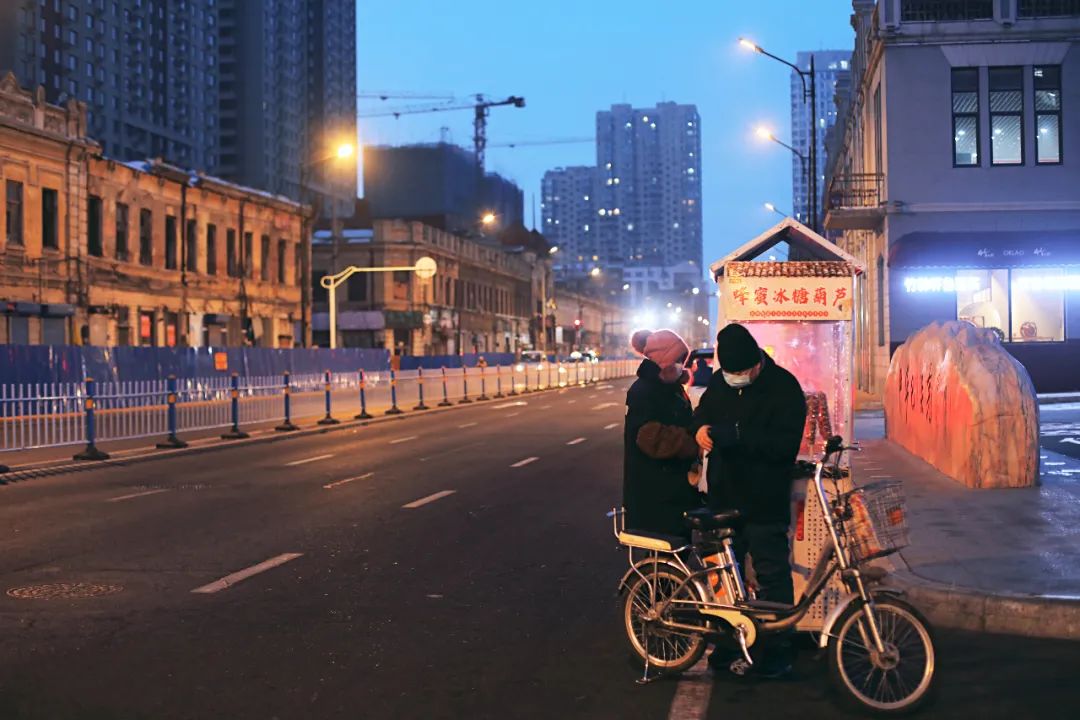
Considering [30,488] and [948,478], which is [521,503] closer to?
[948,478]

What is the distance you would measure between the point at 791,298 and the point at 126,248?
3965 cm

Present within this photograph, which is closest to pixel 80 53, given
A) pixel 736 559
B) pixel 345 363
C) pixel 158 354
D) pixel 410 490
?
pixel 345 363

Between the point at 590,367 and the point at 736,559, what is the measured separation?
66.2m

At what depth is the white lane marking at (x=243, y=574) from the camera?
901 centimetres

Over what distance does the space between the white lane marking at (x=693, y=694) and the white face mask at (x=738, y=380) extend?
1622 millimetres

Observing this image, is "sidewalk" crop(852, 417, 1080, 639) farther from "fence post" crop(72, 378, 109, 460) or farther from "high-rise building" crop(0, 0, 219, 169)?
"high-rise building" crop(0, 0, 219, 169)

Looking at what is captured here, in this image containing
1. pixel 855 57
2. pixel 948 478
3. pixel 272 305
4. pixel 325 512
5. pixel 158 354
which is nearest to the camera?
pixel 325 512

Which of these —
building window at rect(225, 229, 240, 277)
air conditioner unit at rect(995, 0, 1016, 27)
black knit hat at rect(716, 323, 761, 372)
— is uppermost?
air conditioner unit at rect(995, 0, 1016, 27)

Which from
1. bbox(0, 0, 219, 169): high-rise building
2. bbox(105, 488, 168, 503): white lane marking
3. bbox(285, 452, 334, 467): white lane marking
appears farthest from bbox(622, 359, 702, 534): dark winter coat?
bbox(0, 0, 219, 169): high-rise building

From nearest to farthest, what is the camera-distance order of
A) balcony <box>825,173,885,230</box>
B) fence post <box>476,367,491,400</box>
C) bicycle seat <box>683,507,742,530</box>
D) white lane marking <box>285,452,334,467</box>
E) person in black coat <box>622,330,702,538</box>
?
1. bicycle seat <box>683,507,742,530</box>
2. person in black coat <box>622,330,702,538</box>
3. white lane marking <box>285,452,334,467</box>
4. balcony <box>825,173,885,230</box>
5. fence post <box>476,367,491,400</box>

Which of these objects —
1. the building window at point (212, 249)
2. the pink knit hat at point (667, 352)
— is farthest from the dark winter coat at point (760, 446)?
the building window at point (212, 249)

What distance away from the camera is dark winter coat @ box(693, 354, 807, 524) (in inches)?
242

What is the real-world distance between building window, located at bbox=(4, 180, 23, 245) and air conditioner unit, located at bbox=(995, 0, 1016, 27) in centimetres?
3238

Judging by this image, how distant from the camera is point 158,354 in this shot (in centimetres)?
3184
